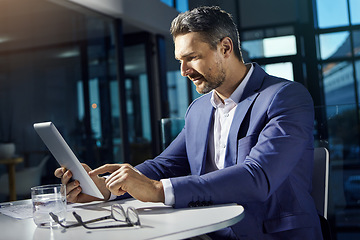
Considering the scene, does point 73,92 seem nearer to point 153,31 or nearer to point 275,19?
point 153,31

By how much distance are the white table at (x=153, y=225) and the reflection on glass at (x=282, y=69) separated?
2.67 metres

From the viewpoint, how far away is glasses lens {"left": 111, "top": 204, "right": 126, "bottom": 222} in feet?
4.03

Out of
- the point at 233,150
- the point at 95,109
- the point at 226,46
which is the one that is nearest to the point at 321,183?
the point at 233,150

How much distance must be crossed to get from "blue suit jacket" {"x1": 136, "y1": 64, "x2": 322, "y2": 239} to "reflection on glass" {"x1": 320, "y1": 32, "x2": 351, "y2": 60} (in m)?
2.11

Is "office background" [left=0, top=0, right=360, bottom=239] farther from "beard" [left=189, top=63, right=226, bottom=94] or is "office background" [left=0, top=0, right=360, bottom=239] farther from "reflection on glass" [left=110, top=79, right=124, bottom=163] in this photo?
"beard" [left=189, top=63, right=226, bottom=94]

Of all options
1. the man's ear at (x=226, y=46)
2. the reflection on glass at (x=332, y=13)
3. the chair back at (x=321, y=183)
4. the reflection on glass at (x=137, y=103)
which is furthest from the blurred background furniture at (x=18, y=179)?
the chair back at (x=321, y=183)

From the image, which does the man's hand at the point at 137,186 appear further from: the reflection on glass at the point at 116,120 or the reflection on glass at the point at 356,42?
the reflection on glass at the point at 116,120

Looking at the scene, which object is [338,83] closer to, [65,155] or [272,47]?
[272,47]

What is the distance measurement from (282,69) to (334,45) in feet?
1.58

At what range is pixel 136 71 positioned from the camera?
7.03 meters

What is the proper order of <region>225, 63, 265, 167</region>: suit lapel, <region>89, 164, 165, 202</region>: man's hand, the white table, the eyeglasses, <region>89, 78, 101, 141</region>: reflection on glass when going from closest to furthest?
the white table
the eyeglasses
<region>89, 164, 165, 202</region>: man's hand
<region>225, 63, 265, 167</region>: suit lapel
<region>89, 78, 101, 141</region>: reflection on glass

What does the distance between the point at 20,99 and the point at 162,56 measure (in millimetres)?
3496

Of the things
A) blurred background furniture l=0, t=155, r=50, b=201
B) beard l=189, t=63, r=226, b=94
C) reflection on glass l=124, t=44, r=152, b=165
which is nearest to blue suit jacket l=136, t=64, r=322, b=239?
beard l=189, t=63, r=226, b=94

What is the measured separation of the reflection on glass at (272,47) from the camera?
381cm
